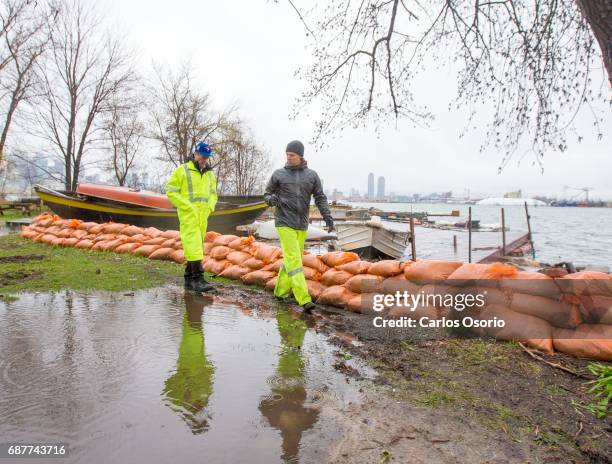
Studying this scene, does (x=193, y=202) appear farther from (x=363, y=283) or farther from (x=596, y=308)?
(x=596, y=308)

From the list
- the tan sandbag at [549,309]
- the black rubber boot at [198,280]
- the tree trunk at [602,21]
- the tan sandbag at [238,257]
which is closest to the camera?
the tree trunk at [602,21]

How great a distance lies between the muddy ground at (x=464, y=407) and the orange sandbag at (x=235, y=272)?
2480mm

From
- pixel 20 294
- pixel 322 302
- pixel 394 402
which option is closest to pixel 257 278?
pixel 322 302

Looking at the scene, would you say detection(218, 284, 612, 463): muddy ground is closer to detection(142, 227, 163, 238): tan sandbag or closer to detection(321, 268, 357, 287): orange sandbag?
detection(321, 268, 357, 287): orange sandbag

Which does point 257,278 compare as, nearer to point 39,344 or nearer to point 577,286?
point 39,344

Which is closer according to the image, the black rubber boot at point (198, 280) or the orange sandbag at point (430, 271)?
the orange sandbag at point (430, 271)

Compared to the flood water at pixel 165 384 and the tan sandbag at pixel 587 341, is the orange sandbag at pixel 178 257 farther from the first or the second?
the tan sandbag at pixel 587 341

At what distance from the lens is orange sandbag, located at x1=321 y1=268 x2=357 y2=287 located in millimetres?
4602

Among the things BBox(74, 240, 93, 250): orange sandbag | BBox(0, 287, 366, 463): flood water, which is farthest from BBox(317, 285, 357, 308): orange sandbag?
BBox(74, 240, 93, 250): orange sandbag

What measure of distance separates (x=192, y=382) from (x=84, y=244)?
6.48 meters

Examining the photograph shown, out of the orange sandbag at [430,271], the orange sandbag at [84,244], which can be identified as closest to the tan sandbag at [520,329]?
the orange sandbag at [430,271]

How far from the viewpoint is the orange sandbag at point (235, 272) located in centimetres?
559

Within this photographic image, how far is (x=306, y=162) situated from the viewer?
4.48 metres

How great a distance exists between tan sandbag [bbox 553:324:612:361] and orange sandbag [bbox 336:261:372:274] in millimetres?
1902
